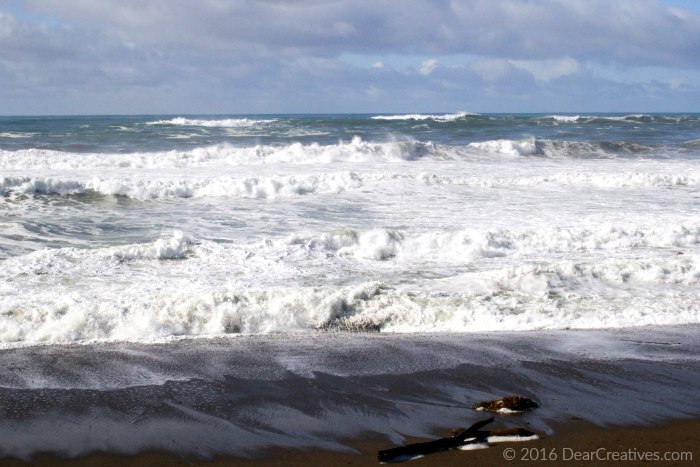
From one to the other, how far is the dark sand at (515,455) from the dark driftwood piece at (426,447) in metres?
0.07

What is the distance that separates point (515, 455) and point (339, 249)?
6632 mm

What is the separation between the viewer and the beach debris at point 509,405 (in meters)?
5.53

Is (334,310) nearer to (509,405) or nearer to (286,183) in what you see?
(509,405)

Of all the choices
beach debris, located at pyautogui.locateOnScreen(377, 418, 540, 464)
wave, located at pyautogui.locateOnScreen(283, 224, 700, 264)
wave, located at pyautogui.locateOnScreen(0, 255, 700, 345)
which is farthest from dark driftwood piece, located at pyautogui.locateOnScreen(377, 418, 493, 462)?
wave, located at pyautogui.locateOnScreen(283, 224, 700, 264)

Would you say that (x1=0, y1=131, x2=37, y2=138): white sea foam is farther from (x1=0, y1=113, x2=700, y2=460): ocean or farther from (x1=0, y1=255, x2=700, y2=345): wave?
(x1=0, y1=255, x2=700, y2=345): wave

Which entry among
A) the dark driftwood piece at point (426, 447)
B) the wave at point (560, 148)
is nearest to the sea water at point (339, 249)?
the dark driftwood piece at point (426, 447)

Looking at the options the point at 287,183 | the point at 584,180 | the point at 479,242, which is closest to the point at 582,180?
the point at 584,180

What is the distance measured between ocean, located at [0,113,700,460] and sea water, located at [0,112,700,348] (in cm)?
4

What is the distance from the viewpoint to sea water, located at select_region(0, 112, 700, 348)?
795 centimetres

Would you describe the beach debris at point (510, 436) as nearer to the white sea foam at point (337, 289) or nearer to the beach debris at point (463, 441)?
the beach debris at point (463, 441)

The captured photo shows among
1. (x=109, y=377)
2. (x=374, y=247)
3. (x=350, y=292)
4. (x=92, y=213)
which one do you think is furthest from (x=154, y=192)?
(x=109, y=377)

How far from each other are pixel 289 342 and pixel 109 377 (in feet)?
6.11

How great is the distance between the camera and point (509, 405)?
18.3ft

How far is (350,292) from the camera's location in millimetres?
8438
